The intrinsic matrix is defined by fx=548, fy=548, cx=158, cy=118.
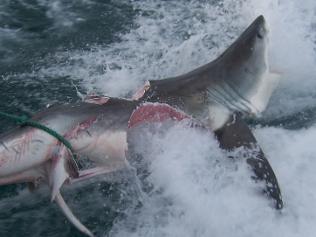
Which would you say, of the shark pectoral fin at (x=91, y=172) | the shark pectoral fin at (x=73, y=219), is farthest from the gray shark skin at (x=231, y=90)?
the shark pectoral fin at (x=73, y=219)

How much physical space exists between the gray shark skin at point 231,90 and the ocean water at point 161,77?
0.44ft

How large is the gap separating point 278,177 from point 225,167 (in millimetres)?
375

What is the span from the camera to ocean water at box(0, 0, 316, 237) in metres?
3.25

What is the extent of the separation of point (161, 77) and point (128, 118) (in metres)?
1.44

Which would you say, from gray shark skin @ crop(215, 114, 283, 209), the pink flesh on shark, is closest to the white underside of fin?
gray shark skin @ crop(215, 114, 283, 209)

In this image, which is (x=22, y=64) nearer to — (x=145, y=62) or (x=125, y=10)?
(x=145, y=62)

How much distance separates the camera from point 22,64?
16.1 ft

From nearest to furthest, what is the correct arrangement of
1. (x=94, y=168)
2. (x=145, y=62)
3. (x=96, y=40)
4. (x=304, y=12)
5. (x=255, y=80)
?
1. (x=94, y=168)
2. (x=255, y=80)
3. (x=145, y=62)
4. (x=96, y=40)
5. (x=304, y=12)

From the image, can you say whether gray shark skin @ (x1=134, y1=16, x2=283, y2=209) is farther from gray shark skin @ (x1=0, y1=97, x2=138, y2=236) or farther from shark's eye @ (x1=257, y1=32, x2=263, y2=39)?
gray shark skin @ (x1=0, y1=97, x2=138, y2=236)

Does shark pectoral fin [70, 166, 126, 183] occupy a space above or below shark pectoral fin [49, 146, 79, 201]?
below

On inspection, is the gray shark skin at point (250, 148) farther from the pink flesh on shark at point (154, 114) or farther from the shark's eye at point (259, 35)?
the shark's eye at point (259, 35)

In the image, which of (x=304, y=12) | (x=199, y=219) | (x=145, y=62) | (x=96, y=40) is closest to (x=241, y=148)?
(x=199, y=219)

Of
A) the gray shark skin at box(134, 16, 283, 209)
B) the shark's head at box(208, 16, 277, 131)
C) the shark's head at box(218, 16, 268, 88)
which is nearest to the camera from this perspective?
the gray shark skin at box(134, 16, 283, 209)

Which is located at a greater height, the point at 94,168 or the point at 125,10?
the point at 94,168
